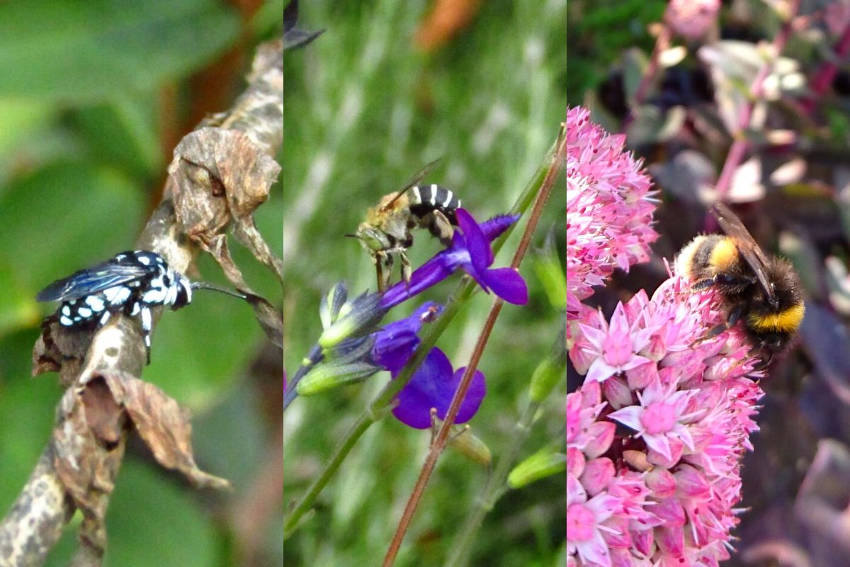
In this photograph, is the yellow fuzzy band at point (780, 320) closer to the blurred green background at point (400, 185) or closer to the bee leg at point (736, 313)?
the bee leg at point (736, 313)

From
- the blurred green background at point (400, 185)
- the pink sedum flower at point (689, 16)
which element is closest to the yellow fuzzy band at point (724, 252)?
Answer: the blurred green background at point (400, 185)

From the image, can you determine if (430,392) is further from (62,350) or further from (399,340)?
(62,350)

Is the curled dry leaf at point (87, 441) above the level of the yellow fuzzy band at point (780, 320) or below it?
above

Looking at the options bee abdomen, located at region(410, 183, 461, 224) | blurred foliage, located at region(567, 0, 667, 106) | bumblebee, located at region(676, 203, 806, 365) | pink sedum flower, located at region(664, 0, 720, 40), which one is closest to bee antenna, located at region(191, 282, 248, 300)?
bee abdomen, located at region(410, 183, 461, 224)

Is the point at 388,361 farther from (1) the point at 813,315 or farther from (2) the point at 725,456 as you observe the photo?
(1) the point at 813,315

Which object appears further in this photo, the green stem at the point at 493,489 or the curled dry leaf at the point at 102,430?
the green stem at the point at 493,489

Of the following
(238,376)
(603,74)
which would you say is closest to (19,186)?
(238,376)

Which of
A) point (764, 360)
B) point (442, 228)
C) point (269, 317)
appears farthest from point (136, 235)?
point (764, 360)
